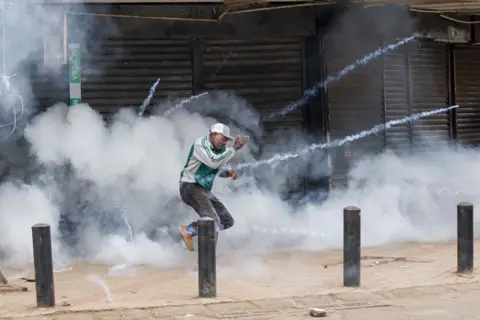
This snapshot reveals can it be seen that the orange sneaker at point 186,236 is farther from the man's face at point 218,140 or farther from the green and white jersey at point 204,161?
the man's face at point 218,140

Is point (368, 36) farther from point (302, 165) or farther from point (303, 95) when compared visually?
point (302, 165)

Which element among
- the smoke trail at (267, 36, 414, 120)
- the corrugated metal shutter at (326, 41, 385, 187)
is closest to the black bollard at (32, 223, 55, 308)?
the smoke trail at (267, 36, 414, 120)

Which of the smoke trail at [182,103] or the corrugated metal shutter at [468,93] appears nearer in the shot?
the smoke trail at [182,103]

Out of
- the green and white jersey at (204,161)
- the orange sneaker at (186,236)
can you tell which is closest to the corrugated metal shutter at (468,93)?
the green and white jersey at (204,161)

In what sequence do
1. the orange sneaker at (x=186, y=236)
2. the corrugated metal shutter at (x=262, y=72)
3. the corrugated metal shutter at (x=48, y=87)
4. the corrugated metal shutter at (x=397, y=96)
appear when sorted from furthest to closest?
the corrugated metal shutter at (x=397, y=96) < the corrugated metal shutter at (x=262, y=72) < the corrugated metal shutter at (x=48, y=87) < the orange sneaker at (x=186, y=236)

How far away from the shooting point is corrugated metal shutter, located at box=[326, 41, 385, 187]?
38.5 ft

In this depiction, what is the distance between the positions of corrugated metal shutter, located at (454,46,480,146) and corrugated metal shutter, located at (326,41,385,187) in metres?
1.55

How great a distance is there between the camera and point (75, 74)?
35.1ft

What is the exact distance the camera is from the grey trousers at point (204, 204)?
8961 mm

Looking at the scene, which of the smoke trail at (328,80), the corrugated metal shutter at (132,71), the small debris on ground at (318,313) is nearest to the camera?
the small debris on ground at (318,313)

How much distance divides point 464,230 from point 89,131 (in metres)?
4.48

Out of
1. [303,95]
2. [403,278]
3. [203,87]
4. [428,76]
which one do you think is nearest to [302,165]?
[303,95]

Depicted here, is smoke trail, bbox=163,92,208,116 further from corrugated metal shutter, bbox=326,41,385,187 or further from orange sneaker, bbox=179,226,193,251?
orange sneaker, bbox=179,226,193,251

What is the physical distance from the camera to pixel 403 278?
843 centimetres
